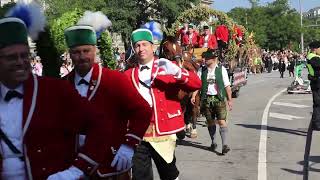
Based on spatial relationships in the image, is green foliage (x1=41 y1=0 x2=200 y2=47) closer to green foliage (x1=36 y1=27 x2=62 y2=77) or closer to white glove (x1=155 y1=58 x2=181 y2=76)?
white glove (x1=155 y1=58 x2=181 y2=76)

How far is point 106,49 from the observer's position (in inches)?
198

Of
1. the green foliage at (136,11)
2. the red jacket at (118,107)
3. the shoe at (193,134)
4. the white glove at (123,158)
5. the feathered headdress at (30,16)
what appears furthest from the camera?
the green foliage at (136,11)

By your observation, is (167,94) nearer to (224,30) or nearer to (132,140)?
(132,140)

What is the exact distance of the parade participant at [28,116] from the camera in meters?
2.79

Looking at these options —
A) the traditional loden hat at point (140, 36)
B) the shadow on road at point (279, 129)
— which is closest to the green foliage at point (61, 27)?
the traditional loden hat at point (140, 36)

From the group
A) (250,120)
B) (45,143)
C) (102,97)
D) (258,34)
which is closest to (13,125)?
(45,143)

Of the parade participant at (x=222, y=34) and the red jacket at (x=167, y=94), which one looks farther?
the parade participant at (x=222, y=34)

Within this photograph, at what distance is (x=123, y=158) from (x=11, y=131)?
1078mm

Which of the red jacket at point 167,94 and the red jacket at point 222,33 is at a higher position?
the red jacket at point 222,33

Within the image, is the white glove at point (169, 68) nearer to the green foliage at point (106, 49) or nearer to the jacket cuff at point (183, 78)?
the jacket cuff at point (183, 78)

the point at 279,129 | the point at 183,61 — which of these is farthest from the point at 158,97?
the point at 279,129

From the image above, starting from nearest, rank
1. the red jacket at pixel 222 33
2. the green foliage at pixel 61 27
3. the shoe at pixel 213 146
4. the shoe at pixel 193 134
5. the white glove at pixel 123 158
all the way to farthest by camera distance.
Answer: the white glove at pixel 123 158 → the green foliage at pixel 61 27 → the shoe at pixel 213 146 → the shoe at pixel 193 134 → the red jacket at pixel 222 33

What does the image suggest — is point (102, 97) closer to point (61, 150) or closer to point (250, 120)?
point (61, 150)

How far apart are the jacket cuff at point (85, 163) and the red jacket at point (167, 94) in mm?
2458
